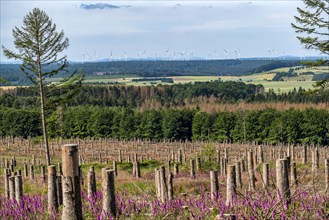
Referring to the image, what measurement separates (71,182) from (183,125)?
74.3m

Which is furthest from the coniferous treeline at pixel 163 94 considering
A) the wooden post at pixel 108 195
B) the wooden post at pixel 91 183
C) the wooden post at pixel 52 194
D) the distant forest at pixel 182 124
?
the wooden post at pixel 108 195

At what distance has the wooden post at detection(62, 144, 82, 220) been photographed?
5.12 meters

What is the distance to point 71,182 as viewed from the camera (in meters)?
5.20

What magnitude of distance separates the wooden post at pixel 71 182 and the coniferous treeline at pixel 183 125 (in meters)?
63.5

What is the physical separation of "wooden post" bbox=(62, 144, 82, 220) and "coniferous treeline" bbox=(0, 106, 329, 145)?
63.5 metres

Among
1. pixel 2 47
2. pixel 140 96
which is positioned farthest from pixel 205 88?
pixel 2 47

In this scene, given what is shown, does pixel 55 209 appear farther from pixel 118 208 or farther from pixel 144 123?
pixel 144 123

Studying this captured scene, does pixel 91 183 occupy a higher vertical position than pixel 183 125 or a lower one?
higher

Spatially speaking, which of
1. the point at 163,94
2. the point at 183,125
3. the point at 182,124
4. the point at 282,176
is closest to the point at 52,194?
the point at 282,176

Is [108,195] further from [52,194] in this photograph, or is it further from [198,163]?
[198,163]

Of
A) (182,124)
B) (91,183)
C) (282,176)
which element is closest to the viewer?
(282,176)

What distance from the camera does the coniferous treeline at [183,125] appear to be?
6781 centimetres

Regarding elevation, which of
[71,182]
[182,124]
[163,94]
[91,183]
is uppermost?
[71,182]

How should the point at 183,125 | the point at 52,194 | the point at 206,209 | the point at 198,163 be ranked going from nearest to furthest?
the point at 206,209, the point at 52,194, the point at 198,163, the point at 183,125
